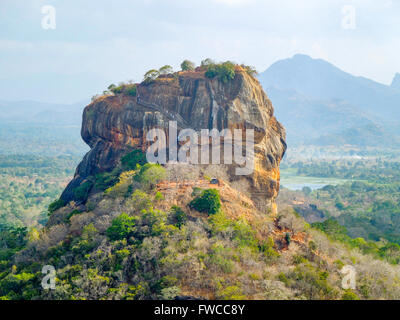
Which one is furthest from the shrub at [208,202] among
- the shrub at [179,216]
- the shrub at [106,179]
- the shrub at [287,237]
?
the shrub at [106,179]

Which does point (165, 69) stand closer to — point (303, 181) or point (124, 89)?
point (124, 89)

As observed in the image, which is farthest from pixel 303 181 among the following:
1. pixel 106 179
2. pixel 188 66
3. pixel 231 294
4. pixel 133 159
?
pixel 231 294

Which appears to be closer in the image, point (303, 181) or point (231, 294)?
point (231, 294)

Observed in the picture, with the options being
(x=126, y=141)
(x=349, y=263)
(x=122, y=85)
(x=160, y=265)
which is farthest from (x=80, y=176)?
(x=349, y=263)

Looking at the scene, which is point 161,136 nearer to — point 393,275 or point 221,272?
point 221,272

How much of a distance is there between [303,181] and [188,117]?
8889 centimetres

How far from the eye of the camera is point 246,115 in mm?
27750

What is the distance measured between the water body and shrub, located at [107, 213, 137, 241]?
84733 millimetres

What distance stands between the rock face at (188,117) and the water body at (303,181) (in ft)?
242

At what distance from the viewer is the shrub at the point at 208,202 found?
68.6 feet

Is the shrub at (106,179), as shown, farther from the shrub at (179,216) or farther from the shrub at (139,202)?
the shrub at (179,216)

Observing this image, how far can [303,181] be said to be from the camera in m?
113

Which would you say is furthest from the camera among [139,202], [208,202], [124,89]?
[124,89]

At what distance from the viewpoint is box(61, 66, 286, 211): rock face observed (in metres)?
27.3
